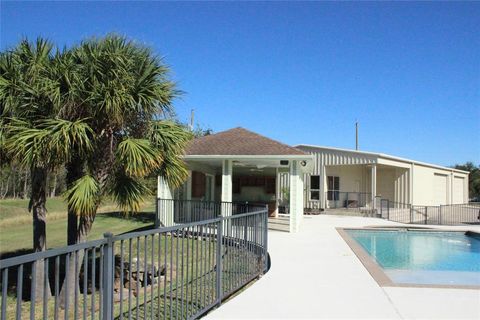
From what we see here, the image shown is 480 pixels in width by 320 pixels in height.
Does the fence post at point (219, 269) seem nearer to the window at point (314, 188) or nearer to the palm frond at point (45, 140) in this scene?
the palm frond at point (45, 140)

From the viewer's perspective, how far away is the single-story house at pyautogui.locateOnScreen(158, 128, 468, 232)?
17094 mm

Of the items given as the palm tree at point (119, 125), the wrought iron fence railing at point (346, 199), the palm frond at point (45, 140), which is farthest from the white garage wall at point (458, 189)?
the palm frond at point (45, 140)

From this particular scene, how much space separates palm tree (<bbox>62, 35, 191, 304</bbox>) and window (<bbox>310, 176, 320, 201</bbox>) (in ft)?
67.3

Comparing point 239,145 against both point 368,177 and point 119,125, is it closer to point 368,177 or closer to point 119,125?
point 119,125

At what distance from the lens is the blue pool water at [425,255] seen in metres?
9.48

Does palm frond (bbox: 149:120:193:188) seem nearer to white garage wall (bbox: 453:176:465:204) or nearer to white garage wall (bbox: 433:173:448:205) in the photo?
white garage wall (bbox: 433:173:448:205)

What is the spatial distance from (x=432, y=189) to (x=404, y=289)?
31.3 meters

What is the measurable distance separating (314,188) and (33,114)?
23.2 meters

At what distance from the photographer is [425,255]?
13500mm

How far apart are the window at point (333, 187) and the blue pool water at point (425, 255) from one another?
34.0 feet

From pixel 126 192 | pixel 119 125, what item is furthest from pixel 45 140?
pixel 126 192

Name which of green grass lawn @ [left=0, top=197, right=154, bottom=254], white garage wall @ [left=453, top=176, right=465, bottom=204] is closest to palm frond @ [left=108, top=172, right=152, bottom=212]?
green grass lawn @ [left=0, top=197, right=154, bottom=254]

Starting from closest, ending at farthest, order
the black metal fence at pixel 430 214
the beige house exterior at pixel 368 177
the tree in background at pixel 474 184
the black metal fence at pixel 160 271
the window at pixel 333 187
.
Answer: the black metal fence at pixel 160 271
the black metal fence at pixel 430 214
the beige house exterior at pixel 368 177
the window at pixel 333 187
the tree in background at pixel 474 184

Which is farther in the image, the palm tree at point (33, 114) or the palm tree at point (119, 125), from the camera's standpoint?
the palm tree at point (119, 125)
